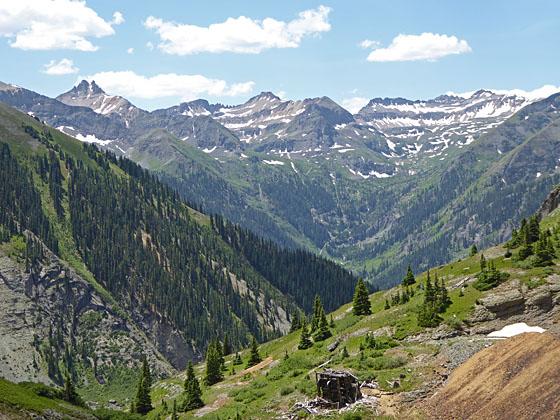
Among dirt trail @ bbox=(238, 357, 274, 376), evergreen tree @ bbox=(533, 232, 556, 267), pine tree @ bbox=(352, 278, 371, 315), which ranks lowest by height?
dirt trail @ bbox=(238, 357, 274, 376)

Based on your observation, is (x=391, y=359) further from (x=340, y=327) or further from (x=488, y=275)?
(x=340, y=327)

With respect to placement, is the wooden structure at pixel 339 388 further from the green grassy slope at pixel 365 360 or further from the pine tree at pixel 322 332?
the pine tree at pixel 322 332

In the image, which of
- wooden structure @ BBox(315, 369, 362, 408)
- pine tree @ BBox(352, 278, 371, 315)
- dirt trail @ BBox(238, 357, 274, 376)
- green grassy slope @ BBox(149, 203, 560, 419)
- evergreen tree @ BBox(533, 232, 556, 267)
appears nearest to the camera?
wooden structure @ BBox(315, 369, 362, 408)

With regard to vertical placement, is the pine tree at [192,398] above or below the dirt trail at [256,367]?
above

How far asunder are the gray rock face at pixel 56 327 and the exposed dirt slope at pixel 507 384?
13898cm

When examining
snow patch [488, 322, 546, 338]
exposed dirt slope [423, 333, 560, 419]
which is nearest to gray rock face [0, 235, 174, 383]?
snow patch [488, 322, 546, 338]

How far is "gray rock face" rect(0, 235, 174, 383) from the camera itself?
164 m

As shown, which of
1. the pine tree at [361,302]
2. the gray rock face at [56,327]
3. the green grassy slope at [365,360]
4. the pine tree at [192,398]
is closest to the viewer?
the green grassy slope at [365,360]

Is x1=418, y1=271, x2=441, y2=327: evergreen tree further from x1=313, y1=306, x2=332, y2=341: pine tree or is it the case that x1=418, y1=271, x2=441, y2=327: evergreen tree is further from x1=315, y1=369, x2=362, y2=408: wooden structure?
x1=313, y1=306, x2=332, y2=341: pine tree

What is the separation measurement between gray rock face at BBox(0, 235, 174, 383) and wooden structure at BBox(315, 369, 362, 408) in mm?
129613

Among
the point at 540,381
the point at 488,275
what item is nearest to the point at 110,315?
the point at 488,275

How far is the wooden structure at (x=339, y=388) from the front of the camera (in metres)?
51.0

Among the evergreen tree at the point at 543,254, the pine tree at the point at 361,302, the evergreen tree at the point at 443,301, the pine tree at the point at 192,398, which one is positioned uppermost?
the evergreen tree at the point at 543,254

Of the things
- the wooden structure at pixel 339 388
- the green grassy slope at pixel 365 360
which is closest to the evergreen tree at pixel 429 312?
the green grassy slope at pixel 365 360
